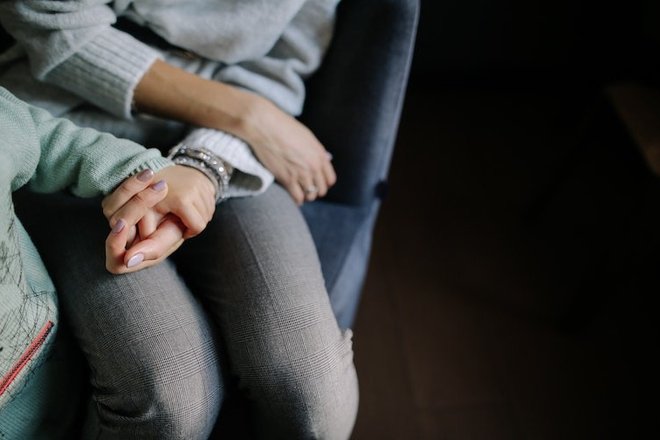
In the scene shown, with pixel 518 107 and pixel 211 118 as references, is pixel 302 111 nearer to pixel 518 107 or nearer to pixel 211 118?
pixel 211 118

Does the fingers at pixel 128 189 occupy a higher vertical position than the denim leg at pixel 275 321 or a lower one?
higher

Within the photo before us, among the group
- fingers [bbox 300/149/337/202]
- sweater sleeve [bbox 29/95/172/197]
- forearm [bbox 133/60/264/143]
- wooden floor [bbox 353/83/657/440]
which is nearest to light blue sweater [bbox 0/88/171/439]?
sweater sleeve [bbox 29/95/172/197]

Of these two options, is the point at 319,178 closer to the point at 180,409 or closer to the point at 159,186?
the point at 159,186

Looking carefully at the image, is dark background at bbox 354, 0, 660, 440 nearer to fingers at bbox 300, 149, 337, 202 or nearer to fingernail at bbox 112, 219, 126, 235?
fingers at bbox 300, 149, 337, 202

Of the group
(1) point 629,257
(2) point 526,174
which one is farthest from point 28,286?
(2) point 526,174

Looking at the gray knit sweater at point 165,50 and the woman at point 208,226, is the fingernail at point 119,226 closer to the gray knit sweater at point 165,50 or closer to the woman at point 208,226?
the woman at point 208,226

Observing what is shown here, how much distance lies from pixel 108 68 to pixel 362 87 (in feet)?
1.10

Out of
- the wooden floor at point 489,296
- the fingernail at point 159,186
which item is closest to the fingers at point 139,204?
the fingernail at point 159,186

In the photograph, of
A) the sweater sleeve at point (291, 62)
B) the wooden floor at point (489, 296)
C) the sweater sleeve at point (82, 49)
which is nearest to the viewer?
the sweater sleeve at point (82, 49)

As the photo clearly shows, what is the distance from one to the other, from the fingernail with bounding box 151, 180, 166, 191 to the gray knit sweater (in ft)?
0.38

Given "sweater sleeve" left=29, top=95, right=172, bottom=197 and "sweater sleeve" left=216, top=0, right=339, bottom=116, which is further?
"sweater sleeve" left=216, top=0, right=339, bottom=116

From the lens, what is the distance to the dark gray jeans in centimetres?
62

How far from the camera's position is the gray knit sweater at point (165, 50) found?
68cm

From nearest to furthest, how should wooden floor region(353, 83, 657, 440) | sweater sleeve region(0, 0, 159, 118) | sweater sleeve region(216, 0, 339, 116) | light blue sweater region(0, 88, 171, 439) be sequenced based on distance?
light blue sweater region(0, 88, 171, 439)
sweater sleeve region(0, 0, 159, 118)
sweater sleeve region(216, 0, 339, 116)
wooden floor region(353, 83, 657, 440)
